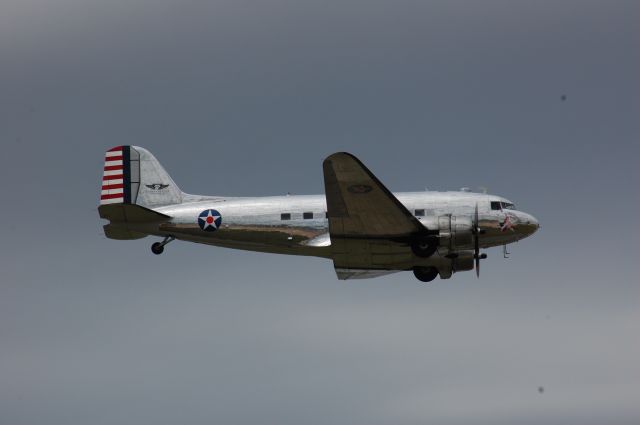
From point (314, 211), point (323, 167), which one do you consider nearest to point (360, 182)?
point (323, 167)

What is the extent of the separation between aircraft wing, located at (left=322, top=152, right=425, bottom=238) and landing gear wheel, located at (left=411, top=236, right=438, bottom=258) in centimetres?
34

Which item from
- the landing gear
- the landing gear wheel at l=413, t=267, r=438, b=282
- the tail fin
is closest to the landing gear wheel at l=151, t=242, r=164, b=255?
the landing gear

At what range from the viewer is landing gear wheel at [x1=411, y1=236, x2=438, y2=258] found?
31.6 metres

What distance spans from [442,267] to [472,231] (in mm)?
2332

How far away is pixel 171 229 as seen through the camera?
3378cm

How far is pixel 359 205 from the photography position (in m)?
30.4

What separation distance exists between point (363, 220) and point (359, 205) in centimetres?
75

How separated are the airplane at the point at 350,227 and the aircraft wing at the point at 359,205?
4 cm

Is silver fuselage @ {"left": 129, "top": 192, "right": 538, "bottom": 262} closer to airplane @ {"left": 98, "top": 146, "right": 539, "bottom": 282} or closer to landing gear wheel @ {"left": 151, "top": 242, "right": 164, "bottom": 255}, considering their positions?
airplane @ {"left": 98, "top": 146, "right": 539, "bottom": 282}

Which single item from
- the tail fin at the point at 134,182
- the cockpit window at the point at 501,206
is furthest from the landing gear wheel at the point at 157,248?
the cockpit window at the point at 501,206

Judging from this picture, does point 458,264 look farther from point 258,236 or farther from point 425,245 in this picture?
point 258,236

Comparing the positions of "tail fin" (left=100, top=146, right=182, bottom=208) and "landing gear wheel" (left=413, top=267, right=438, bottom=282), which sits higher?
"tail fin" (left=100, top=146, right=182, bottom=208)

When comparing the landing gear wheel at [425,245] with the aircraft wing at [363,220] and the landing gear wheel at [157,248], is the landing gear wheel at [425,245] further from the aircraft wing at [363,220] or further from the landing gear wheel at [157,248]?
the landing gear wheel at [157,248]

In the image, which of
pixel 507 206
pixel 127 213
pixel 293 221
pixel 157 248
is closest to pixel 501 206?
pixel 507 206
